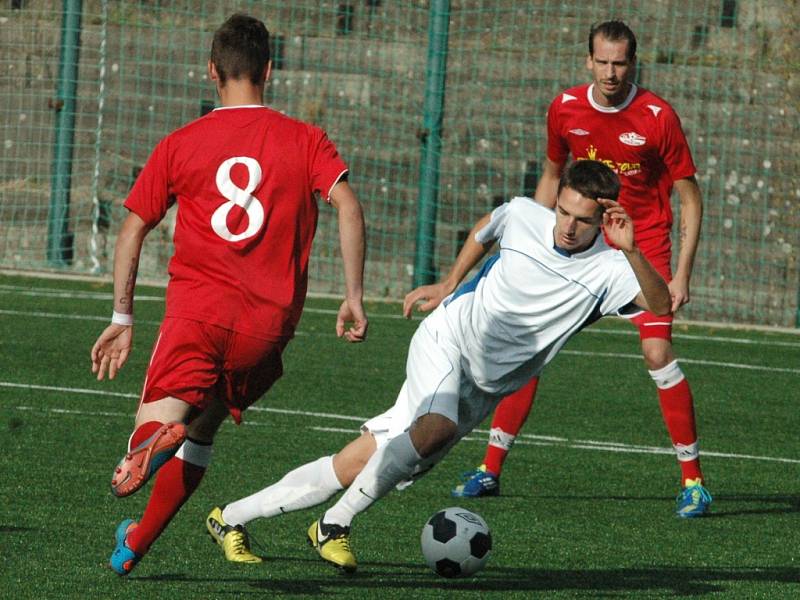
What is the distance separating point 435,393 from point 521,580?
661 millimetres

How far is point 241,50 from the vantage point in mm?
4727

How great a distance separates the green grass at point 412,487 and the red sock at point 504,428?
18cm

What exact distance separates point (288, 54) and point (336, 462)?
1091 cm

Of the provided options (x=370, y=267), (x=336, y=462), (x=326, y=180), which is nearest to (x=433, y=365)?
(x=336, y=462)

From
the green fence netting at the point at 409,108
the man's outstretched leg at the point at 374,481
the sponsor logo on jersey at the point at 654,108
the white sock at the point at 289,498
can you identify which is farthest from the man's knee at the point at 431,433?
the green fence netting at the point at 409,108

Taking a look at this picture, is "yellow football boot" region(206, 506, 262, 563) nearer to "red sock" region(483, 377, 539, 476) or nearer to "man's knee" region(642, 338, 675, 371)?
"red sock" region(483, 377, 539, 476)

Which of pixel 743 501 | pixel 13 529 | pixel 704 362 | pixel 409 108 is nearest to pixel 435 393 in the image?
pixel 13 529

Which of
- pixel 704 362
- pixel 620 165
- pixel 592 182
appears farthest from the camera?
pixel 704 362

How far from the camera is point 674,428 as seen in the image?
21.9 ft

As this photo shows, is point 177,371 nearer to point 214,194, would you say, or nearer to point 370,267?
point 214,194

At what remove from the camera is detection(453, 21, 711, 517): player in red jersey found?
6645 millimetres

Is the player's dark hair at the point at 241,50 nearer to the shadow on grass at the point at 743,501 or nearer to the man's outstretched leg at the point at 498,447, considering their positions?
the man's outstretched leg at the point at 498,447

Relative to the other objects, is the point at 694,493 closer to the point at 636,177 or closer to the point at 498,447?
the point at 498,447

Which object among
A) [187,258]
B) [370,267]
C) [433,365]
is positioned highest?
[187,258]
